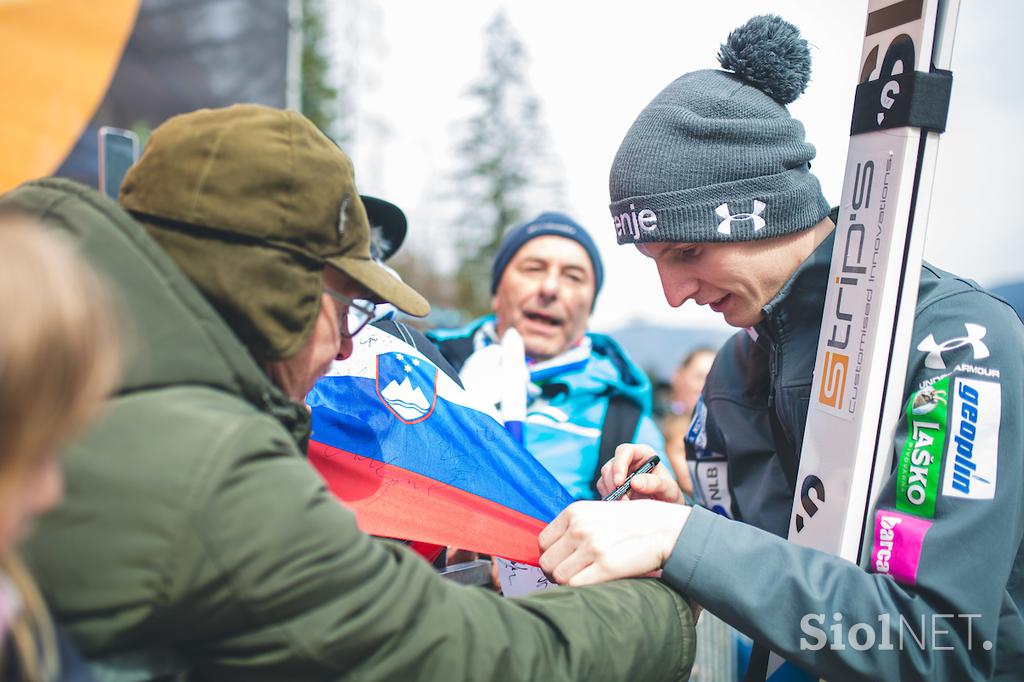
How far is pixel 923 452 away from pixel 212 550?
1.37 meters

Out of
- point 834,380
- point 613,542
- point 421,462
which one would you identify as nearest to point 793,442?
point 834,380

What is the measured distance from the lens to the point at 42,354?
862 millimetres

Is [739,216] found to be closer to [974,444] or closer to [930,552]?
[974,444]

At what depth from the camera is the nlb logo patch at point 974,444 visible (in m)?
1.56

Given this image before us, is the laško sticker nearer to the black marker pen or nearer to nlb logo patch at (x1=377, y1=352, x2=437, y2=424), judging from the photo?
the black marker pen

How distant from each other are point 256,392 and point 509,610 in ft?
1.90

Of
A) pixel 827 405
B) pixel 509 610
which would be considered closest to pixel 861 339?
pixel 827 405

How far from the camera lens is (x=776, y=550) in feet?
5.46

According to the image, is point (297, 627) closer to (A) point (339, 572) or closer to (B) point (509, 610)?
(A) point (339, 572)

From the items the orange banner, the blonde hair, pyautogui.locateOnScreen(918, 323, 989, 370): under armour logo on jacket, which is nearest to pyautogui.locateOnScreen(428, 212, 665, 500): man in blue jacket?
pyautogui.locateOnScreen(918, 323, 989, 370): under armour logo on jacket

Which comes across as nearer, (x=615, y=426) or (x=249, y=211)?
(x=249, y=211)

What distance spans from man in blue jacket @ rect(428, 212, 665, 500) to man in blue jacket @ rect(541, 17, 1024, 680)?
99 centimetres

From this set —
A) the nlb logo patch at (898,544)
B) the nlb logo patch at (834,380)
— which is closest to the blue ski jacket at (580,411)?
the nlb logo patch at (834,380)

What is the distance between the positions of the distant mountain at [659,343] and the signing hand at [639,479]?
1403cm
